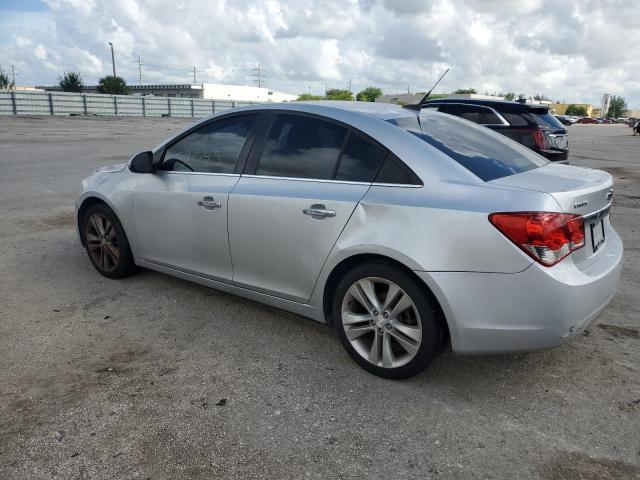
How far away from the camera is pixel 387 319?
121 inches

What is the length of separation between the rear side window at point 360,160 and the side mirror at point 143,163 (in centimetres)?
179

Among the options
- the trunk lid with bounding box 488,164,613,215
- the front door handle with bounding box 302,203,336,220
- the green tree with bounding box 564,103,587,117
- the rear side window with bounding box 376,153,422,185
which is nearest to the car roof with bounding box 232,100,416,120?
the rear side window with bounding box 376,153,422,185

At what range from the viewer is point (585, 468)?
2.44 meters

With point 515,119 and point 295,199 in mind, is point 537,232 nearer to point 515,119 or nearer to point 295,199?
point 295,199

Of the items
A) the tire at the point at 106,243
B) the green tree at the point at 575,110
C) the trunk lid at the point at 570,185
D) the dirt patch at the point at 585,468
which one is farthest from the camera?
the green tree at the point at 575,110

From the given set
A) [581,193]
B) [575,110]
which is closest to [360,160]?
[581,193]

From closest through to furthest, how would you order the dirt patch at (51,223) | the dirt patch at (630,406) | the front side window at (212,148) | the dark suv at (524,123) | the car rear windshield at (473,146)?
the dirt patch at (630,406)
the car rear windshield at (473,146)
the front side window at (212,148)
the dirt patch at (51,223)
the dark suv at (524,123)

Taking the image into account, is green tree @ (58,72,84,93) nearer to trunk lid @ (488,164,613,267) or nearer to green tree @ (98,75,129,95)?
green tree @ (98,75,129,95)

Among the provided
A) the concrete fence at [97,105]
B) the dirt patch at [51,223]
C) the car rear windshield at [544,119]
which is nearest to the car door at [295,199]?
the dirt patch at [51,223]

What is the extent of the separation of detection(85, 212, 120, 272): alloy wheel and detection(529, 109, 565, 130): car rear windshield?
294 inches

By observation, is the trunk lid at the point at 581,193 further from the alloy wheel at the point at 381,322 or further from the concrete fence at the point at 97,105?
the concrete fence at the point at 97,105

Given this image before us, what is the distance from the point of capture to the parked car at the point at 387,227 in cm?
270

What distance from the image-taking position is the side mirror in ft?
14.2

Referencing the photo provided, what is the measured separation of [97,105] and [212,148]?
48.5 metres
